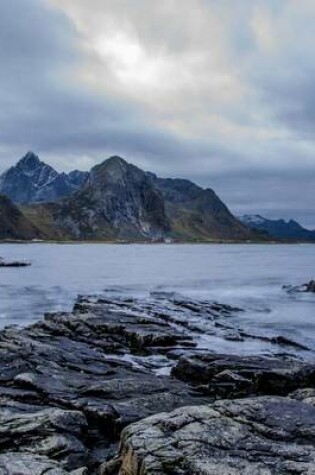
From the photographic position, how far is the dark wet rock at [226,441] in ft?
32.6

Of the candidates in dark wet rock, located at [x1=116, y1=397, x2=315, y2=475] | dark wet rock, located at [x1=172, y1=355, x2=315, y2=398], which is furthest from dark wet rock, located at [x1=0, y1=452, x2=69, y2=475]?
dark wet rock, located at [x1=172, y1=355, x2=315, y2=398]

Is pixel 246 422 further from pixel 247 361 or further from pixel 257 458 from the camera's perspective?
pixel 247 361

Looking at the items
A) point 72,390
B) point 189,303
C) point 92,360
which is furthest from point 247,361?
point 189,303

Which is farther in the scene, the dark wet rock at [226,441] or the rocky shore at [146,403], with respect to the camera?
the rocky shore at [146,403]

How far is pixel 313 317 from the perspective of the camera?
169 feet

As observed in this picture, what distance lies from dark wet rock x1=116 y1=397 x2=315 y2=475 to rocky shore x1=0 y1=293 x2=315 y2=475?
0.02m

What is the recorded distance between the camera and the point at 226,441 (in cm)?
1091

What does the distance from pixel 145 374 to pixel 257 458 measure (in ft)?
43.6

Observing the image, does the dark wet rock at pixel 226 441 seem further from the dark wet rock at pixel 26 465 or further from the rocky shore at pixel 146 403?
the dark wet rock at pixel 26 465

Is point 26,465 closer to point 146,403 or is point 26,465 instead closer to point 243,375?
point 146,403

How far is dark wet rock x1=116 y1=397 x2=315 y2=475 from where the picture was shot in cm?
995

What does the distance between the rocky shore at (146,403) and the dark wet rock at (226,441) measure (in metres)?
0.02

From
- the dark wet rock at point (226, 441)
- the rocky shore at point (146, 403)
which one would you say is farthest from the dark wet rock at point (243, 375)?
the dark wet rock at point (226, 441)

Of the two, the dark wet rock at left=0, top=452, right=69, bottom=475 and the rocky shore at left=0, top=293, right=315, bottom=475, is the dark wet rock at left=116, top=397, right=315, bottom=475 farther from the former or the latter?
the dark wet rock at left=0, top=452, right=69, bottom=475
